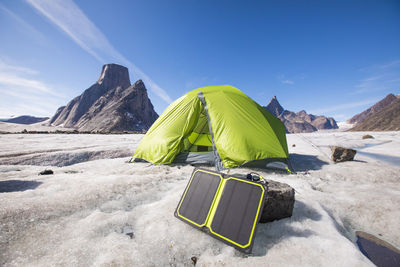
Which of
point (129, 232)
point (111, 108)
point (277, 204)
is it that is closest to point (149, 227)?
point (129, 232)

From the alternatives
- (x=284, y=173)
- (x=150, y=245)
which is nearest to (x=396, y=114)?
(x=284, y=173)

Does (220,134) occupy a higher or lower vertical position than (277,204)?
higher

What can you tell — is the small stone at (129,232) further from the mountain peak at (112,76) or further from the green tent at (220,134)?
the mountain peak at (112,76)

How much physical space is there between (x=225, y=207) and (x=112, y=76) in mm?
158504

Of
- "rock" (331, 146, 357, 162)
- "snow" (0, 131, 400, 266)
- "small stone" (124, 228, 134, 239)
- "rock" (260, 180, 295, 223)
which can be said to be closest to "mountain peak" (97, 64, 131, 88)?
"snow" (0, 131, 400, 266)

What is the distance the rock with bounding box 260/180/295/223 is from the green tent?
2.17 meters

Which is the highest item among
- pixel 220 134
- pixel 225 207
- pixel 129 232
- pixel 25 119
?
pixel 25 119

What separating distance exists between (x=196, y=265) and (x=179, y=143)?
4.17 metres

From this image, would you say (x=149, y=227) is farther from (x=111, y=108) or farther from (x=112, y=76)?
(x=112, y=76)

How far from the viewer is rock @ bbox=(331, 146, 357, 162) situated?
6228mm

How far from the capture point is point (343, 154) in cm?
630

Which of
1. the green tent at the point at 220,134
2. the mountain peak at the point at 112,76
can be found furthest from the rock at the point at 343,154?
the mountain peak at the point at 112,76

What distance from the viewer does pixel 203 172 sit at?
2.63 m

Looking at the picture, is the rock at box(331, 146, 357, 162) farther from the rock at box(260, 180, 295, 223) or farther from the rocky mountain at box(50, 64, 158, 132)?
the rocky mountain at box(50, 64, 158, 132)
